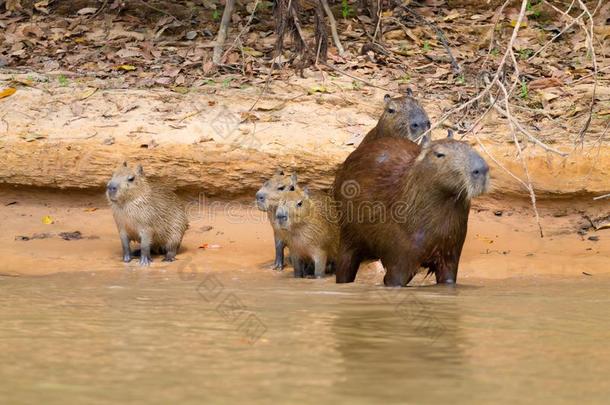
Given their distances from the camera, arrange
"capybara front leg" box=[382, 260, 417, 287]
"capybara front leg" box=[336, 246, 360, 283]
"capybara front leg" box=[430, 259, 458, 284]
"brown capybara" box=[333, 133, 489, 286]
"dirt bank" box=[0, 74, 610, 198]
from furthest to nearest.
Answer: "dirt bank" box=[0, 74, 610, 198] < "capybara front leg" box=[336, 246, 360, 283] < "capybara front leg" box=[430, 259, 458, 284] < "capybara front leg" box=[382, 260, 417, 287] < "brown capybara" box=[333, 133, 489, 286]

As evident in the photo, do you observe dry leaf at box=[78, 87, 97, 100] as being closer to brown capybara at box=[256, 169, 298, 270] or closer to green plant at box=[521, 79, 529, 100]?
brown capybara at box=[256, 169, 298, 270]

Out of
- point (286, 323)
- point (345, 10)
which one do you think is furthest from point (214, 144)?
point (286, 323)

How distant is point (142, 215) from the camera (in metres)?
9.13

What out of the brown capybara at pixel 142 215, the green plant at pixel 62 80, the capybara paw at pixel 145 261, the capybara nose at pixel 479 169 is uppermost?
the green plant at pixel 62 80

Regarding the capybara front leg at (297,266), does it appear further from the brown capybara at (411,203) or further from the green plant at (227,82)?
the green plant at (227,82)

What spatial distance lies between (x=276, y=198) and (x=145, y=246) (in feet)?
3.95

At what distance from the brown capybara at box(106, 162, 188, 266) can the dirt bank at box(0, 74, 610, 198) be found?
1.62ft

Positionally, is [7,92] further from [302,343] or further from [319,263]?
[302,343]

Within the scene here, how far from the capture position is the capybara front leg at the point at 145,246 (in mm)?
8984

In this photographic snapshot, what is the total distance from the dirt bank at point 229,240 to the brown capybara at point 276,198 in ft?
0.55

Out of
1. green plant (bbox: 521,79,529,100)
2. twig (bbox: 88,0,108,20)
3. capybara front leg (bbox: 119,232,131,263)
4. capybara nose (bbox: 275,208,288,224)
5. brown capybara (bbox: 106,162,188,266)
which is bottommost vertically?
capybara front leg (bbox: 119,232,131,263)

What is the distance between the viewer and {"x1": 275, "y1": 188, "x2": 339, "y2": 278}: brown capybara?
8.52 meters

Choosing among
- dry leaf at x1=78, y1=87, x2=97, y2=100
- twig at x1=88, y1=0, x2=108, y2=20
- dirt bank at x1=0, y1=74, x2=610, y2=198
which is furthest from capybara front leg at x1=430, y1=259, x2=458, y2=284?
twig at x1=88, y1=0, x2=108, y2=20

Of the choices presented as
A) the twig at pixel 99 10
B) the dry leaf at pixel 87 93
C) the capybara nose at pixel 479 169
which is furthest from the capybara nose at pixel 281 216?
the twig at pixel 99 10
